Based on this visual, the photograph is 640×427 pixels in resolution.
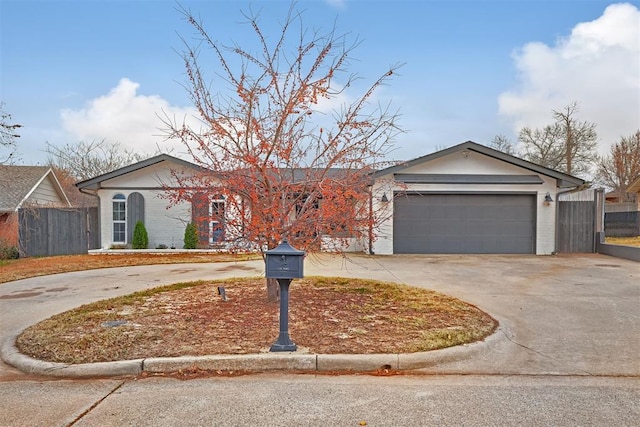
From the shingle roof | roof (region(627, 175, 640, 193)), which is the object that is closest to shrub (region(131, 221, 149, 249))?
the shingle roof

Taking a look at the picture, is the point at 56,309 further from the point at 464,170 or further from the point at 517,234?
the point at 517,234

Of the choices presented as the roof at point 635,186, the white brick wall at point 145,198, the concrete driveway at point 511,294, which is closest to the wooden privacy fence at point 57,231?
the white brick wall at point 145,198

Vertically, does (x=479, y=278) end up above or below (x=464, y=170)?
below

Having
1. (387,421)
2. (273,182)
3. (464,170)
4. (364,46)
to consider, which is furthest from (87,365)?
(464,170)

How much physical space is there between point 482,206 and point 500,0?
7.51 m

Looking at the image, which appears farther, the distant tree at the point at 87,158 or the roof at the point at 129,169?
the distant tree at the point at 87,158

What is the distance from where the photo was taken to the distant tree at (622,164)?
31781 mm

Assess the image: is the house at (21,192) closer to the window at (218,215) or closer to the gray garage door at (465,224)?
the window at (218,215)

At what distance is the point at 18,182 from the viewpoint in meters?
20.9

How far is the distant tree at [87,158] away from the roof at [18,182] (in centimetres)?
905

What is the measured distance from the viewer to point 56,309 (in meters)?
6.77

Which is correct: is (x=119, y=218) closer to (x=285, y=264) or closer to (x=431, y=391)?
(x=285, y=264)

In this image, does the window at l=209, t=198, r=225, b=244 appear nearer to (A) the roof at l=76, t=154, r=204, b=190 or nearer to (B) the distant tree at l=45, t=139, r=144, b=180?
(A) the roof at l=76, t=154, r=204, b=190

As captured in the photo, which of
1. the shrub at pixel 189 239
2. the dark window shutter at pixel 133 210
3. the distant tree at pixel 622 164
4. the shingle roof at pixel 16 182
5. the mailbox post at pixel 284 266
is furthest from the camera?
the distant tree at pixel 622 164
